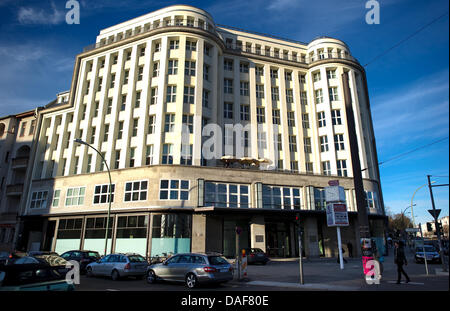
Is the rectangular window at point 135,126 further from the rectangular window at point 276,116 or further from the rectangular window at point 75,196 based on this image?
the rectangular window at point 276,116

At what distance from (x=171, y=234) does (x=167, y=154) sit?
797 centimetres

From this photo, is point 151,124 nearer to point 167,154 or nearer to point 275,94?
point 167,154

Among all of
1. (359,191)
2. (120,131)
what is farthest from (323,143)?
(120,131)

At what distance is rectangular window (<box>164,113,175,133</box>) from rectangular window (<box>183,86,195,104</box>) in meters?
2.19

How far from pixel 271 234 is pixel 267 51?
26116 millimetres

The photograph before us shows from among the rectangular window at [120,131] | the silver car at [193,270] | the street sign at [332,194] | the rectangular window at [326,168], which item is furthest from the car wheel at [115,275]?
the rectangular window at [326,168]

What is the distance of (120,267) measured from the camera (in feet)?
48.6

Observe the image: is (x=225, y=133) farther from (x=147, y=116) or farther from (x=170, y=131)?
(x=147, y=116)

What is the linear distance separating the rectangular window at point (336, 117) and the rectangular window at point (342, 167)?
16.9 feet

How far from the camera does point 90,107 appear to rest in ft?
113

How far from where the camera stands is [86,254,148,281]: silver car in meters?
14.7

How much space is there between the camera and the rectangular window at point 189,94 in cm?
3052

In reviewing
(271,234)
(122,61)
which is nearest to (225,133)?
(271,234)
